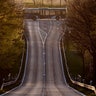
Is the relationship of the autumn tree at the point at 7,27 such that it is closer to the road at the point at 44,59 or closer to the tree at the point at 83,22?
the road at the point at 44,59

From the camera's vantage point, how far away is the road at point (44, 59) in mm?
63581

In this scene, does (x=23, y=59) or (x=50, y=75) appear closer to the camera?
(x=50, y=75)

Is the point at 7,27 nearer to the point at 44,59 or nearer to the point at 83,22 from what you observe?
the point at 83,22

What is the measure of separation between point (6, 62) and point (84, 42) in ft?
34.8

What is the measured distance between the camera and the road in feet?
209

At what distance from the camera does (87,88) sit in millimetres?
49812

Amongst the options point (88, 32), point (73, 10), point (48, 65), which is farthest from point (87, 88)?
point (48, 65)

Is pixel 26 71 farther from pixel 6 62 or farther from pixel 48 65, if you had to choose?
pixel 6 62

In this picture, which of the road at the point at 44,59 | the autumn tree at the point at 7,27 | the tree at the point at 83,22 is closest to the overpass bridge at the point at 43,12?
the road at the point at 44,59

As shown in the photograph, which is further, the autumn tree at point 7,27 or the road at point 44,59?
the road at point 44,59

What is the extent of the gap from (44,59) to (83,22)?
33269 mm

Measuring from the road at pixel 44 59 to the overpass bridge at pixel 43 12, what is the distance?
6975 mm

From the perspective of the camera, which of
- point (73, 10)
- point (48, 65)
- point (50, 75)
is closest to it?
point (73, 10)

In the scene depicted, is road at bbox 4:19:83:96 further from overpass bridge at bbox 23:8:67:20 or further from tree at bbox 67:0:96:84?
overpass bridge at bbox 23:8:67:20
